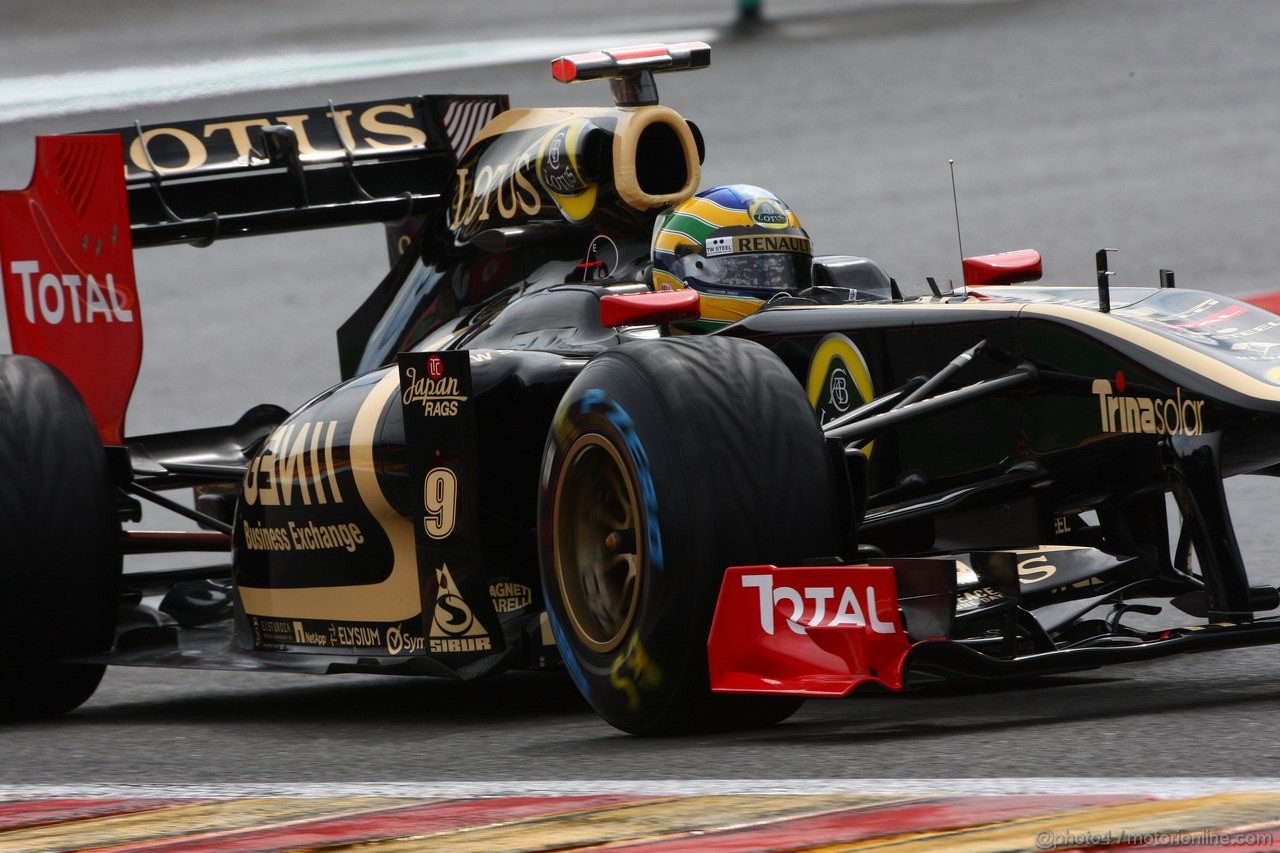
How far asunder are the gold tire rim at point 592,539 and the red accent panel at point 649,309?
0.41 m

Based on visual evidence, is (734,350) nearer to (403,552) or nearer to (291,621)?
(403,552)

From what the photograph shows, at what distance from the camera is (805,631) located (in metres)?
4.26

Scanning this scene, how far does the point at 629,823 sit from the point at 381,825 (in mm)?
446

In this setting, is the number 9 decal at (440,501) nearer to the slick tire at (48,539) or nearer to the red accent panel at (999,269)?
the slick tire at (48,539)

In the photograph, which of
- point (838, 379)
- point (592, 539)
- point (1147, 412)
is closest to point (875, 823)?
point (592, 539)

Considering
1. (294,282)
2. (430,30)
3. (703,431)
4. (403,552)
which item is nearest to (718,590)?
(703,431)

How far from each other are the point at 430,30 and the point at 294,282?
11.1 metres

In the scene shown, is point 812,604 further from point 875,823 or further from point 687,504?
point 875,823

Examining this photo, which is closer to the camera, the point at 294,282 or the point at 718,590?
the point at 718,590

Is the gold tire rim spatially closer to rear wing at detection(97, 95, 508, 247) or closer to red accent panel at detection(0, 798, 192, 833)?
red accent panel at detection(0, 798, 192, 833)

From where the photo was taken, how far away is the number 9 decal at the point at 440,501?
5.27 meters

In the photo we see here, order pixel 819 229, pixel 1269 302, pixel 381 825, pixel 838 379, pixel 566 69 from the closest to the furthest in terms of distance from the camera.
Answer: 1. pixel 381 825
2. pixel 838 379
3. pixel 566 69
4. pixel 1269 302
5. pixel 819 229

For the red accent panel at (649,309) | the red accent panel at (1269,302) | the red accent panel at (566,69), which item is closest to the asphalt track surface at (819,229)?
the red accent panel at (649,309)

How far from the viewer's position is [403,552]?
5.58 metres
